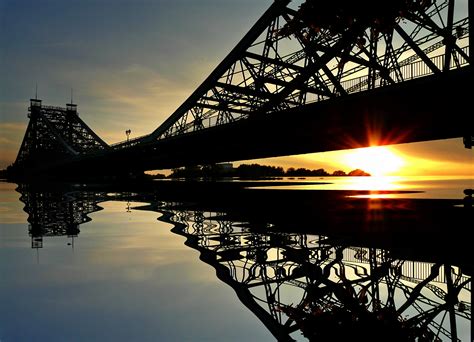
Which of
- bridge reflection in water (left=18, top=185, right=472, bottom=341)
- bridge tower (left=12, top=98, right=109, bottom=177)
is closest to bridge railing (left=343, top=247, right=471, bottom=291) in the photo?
bridge reflection in water (left=18, top=185, right=472, bottom=341)

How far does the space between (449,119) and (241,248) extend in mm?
24111

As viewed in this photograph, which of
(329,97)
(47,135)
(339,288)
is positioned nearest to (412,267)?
(339,288)

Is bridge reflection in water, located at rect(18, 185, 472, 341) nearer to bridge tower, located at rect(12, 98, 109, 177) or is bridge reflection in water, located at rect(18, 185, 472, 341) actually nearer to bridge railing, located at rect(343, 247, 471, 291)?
bridge railing, located at rect(343, 247, 471, 291)

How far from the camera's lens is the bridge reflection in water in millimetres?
5453

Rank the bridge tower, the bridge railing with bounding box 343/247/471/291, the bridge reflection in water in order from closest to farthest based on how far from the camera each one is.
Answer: the bridge reflection in water → the bridge railing with bounding box 343/247/471/291 → the bridge tower

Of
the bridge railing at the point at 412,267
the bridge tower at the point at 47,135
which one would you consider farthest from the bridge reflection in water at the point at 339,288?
the bridge tower at the point at 47,135

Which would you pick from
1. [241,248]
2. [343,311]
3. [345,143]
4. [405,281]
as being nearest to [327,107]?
[345,143]

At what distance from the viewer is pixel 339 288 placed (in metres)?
7.11

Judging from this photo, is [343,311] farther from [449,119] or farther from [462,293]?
[449,119]

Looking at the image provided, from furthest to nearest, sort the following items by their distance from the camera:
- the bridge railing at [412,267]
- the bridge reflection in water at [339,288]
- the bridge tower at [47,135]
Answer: the bridge tower at [47,135]
the bridge railing at [412,267]
the bridge reflection in water at [339,288]

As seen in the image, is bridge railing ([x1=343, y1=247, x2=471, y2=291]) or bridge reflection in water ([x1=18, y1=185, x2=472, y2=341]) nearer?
bridge reflection in water ([x1=18, y1=185, x2=472, y2=341])

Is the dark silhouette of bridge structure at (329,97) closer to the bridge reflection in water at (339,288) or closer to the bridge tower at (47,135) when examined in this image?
the bridge reflection in water at (339,288)

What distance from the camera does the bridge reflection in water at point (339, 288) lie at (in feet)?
17.9

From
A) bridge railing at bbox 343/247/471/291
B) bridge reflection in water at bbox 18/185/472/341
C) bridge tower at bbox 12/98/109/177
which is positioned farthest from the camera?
bridge tower at bbox 12/98/109/177
